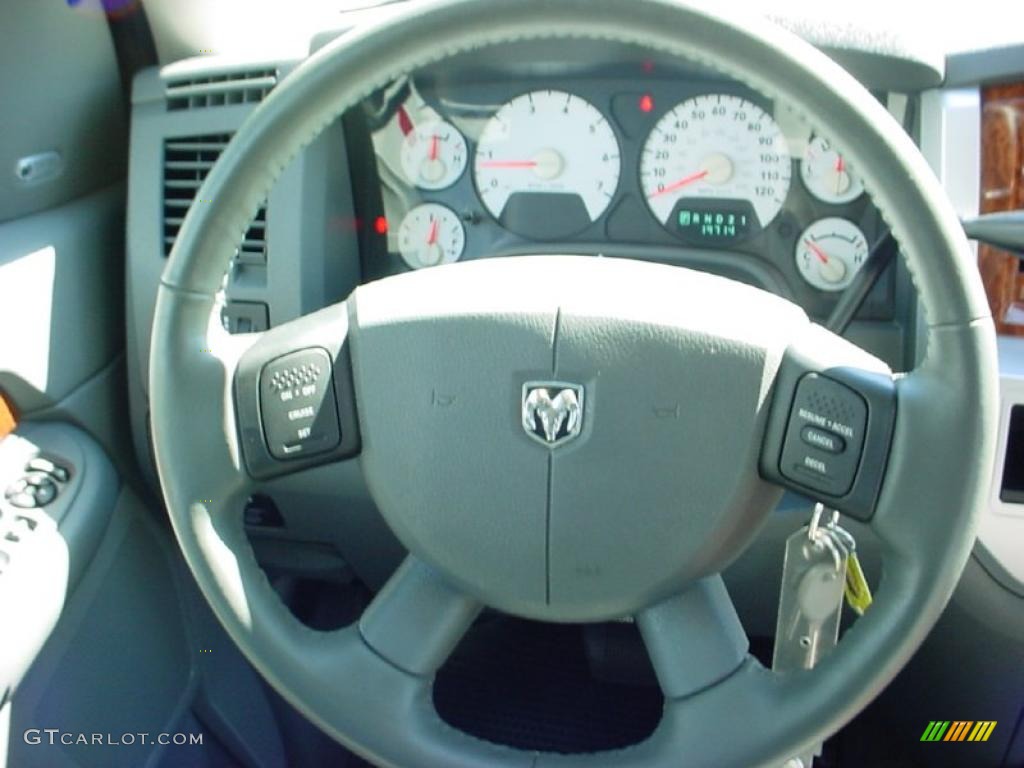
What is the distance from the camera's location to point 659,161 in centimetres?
147

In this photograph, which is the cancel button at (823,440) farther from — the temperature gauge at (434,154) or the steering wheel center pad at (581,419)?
the temperature gauge at (434,154)

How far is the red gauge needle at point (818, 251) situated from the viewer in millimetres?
1438

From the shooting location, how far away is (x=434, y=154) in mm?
Result: 1547

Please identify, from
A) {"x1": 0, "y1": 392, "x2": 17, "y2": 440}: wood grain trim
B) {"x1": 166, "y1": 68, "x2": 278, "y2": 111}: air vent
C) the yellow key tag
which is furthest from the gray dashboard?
the yellow key tag

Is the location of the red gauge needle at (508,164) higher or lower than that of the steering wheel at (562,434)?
higher

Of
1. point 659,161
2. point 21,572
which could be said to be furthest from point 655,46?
point 21,572

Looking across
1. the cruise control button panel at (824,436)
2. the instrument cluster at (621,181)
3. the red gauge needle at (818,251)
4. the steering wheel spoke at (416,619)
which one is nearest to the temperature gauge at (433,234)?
the instrument cluster at (621,181)

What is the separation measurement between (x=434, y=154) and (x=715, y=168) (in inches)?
14.7

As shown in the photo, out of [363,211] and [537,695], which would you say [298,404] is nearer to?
[363,211]

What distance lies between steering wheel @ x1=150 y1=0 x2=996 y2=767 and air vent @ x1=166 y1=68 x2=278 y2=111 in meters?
0.70

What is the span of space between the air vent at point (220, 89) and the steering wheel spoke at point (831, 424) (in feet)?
3.08

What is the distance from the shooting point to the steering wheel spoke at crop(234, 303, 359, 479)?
3.10ft

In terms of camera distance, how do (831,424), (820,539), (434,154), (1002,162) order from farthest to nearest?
(434,154)
(1002,162)
(820,539)
(831,424)

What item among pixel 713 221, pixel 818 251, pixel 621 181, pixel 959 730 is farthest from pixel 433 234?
pixel 959 730
